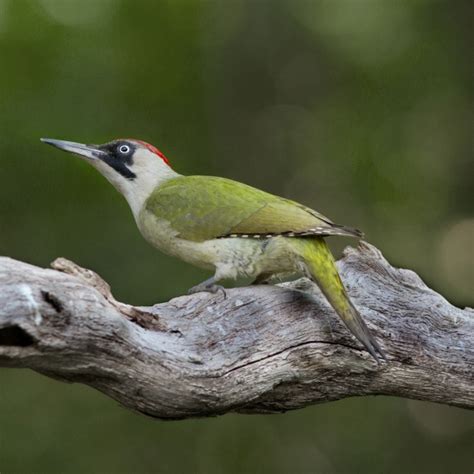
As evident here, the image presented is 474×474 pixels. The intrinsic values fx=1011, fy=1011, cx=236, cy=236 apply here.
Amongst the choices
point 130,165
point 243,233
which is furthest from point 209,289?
point 130,165

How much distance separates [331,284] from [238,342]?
0.55m

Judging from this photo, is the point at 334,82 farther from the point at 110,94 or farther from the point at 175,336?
the point at 175,336

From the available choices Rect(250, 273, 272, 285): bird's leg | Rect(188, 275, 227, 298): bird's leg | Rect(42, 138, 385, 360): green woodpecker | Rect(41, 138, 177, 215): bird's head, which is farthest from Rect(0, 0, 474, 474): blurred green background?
Rect(188, 275, 227, 298): bird's leg

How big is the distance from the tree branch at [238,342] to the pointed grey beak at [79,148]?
1326mm

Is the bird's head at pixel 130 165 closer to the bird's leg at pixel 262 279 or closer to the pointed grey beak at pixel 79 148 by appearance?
the pointed grey beak at pixel 79 148

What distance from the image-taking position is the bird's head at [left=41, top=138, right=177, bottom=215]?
234 inches

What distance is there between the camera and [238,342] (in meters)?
4.77

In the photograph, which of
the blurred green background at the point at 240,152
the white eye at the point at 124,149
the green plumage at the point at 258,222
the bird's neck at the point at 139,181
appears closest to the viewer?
the green plumage at the point at 258,222

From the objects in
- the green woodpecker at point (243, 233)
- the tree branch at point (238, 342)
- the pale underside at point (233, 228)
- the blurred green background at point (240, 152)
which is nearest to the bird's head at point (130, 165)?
the green woodpecker at point (243, 233)

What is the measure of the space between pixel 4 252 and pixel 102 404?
1.59 meters

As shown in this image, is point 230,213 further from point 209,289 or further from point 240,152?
point 240,152

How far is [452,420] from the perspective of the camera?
32.4 ft

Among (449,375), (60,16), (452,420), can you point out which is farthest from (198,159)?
(449,375)

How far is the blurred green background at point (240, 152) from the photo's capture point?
888cm
